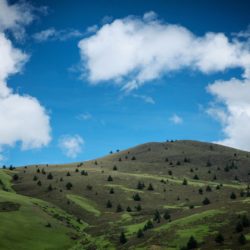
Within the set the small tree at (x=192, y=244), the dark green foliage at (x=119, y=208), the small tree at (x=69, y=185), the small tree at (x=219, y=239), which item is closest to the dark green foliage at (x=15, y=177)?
the small tree at (x=69, y=185)

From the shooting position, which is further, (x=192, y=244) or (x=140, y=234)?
(x=140, y=234)

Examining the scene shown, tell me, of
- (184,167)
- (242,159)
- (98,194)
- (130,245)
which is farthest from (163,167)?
(130,245)

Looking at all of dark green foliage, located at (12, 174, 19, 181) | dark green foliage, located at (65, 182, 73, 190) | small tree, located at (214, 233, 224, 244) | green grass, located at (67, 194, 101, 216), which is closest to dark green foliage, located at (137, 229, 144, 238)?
small tree, located at (214, 233, 224, 244)

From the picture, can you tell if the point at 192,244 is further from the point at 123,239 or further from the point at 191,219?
the point at 123,239

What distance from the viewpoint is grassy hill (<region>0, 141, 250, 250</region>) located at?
65188 mm

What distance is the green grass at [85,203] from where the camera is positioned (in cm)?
9878

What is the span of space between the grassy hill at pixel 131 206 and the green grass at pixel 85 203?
0.82 feet

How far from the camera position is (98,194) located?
369 feet

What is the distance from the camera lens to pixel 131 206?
10344cm

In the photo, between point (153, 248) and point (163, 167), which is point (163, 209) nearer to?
point (153, 248)

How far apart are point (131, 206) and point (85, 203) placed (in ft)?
36.8

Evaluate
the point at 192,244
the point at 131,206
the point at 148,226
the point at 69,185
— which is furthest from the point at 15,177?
the point at 192,244

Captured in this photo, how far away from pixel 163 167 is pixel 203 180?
72.9 ft

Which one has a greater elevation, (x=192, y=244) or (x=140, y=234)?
(x=140, y=234)
